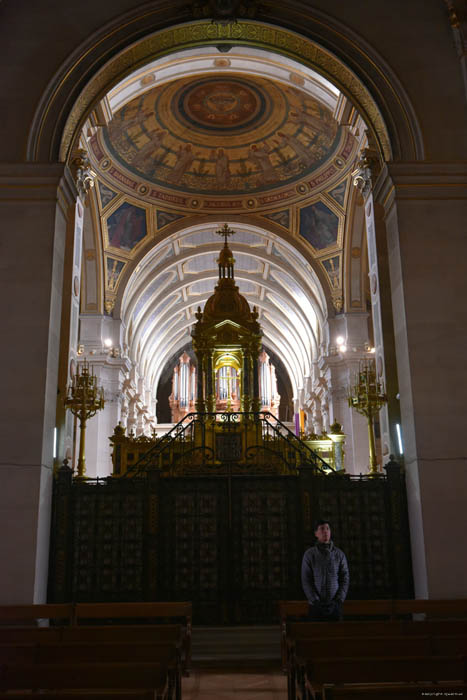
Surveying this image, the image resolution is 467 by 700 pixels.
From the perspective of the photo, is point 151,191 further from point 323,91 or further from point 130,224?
point 323,91

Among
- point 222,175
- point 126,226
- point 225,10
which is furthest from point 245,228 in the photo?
point 225,10

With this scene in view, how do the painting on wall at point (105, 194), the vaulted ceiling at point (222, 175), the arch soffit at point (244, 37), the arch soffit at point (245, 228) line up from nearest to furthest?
the arch soffit at point (244, 37)
the vaulted ceiling at point (222, 175)
the painting on wall at point (105, 194)
the arch soffit at point (245, 228)

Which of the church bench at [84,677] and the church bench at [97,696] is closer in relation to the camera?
the church bench at [97,696]

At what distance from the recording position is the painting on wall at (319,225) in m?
18.0

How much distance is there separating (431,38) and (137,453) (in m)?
9.34

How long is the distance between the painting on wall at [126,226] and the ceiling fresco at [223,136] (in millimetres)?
1004

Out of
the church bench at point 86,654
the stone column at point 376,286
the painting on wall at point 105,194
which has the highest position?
the painting on wall at point 105,194

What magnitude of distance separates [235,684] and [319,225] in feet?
48.4

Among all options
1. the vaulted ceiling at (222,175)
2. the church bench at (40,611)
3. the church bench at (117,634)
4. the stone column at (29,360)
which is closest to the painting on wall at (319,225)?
the vaulted ceiling at (222,175)

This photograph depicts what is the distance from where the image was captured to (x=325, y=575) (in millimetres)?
5188

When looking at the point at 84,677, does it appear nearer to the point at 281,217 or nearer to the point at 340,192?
the point at 340,192

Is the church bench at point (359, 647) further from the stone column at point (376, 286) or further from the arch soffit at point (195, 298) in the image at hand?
the arch soffit at point (195, 298)

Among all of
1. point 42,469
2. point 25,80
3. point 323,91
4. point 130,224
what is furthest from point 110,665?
point 130,224

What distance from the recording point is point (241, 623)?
7625 millimetres
